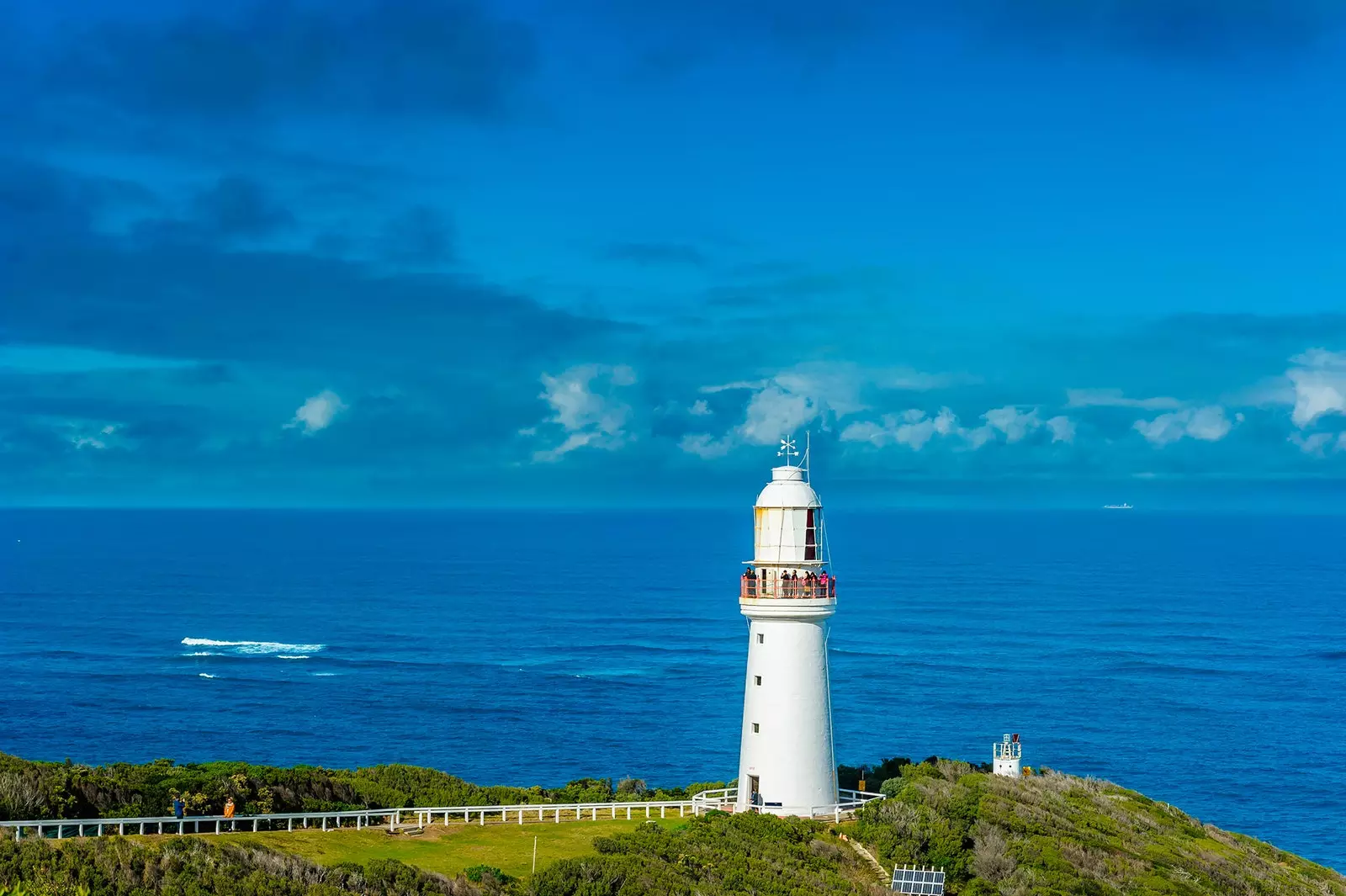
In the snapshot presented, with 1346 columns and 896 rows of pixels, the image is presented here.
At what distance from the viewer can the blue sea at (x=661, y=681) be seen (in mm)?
63719

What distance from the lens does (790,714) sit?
30594mm

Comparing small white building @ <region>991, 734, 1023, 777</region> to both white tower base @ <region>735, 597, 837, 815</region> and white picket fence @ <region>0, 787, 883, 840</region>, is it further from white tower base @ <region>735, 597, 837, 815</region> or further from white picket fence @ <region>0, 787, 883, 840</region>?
white tower base @ <region>735, 597, 837, 815</region>

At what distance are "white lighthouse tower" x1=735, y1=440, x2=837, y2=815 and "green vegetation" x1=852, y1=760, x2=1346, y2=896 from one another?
176 centimetres

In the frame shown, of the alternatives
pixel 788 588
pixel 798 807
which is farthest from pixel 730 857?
pixel 788 588

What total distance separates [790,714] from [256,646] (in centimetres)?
8381

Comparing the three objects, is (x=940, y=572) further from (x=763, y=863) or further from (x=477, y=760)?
(x=763, y=863)

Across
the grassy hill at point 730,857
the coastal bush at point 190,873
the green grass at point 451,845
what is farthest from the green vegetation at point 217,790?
the coastal bush at point 190,873

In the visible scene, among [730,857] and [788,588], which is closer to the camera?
[730,857]

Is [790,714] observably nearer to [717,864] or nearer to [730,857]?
[730,857]

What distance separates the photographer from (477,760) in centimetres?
6341

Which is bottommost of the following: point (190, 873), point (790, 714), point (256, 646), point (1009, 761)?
point (190, 873)

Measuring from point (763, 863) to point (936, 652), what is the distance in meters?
74.6

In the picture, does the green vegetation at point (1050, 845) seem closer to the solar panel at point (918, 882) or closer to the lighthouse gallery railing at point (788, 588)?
the solar panel at point (918, 882)

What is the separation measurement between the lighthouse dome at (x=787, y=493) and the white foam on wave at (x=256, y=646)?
75.0 meters
